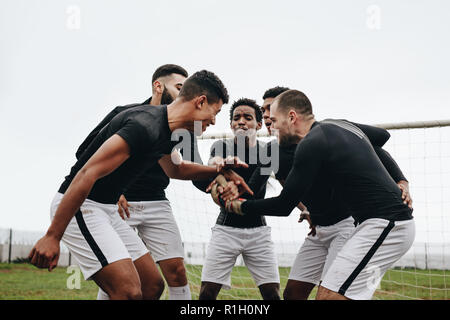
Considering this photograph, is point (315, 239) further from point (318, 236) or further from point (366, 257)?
point (366, 257)

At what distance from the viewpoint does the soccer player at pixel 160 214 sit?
4648 millimetres

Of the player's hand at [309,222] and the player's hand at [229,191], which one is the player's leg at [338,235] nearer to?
the player's hand at [309,222]

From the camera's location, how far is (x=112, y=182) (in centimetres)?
329

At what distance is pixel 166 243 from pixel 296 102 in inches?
82.1

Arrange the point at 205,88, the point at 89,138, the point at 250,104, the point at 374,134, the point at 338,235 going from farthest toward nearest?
the point at 250,104
the point at 338,235
the point at 374,134
the point at 89,138
the point at 205,88

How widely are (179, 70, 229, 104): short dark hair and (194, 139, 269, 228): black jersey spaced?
1.39 meters

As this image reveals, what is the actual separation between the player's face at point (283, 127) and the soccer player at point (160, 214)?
161cm

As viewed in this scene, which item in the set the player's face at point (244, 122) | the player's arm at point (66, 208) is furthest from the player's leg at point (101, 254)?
the player's face at point (244, 122)

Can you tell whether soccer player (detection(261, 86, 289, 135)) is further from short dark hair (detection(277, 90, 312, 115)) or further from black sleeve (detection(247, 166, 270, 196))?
short dark hair (detection(277, 90, 312, 115))

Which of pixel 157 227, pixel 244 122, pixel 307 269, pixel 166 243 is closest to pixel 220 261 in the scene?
pixel 166 243

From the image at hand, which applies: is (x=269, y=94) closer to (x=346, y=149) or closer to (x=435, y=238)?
(x=346, y=149)

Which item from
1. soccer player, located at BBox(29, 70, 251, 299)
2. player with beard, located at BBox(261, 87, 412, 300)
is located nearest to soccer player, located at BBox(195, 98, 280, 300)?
player with beard, located at BBox(261, 87, 412, 300)

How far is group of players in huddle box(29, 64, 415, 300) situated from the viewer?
3.00 metres
